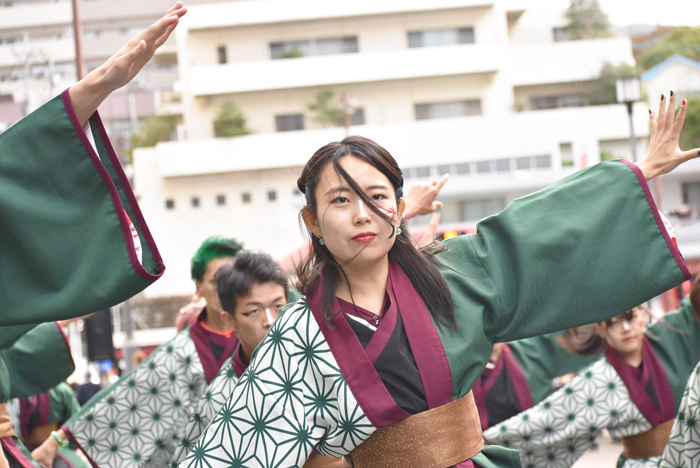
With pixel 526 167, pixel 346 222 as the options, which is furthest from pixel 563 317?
pixel 526 167

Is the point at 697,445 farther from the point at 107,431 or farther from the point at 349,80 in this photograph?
the point at 349,80

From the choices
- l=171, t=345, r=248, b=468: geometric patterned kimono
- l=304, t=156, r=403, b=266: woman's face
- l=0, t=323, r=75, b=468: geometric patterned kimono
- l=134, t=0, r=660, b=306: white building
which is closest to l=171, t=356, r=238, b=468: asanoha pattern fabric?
l=171, t=345, r=248, b=468: geometric patterned kimono

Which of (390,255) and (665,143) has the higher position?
(665,143)

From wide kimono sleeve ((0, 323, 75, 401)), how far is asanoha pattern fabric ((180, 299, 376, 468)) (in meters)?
2.01

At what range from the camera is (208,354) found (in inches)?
149

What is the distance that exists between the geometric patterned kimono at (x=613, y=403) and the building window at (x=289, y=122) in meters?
20.1

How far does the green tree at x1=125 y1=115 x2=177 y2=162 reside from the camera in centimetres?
2419

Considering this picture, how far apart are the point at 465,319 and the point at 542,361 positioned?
2.08 m

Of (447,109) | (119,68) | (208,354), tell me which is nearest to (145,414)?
(208,354)

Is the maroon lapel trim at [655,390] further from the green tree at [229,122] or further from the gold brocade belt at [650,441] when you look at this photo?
the green tree at [229,122]

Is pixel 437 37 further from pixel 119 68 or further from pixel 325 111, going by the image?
pixel 119 68

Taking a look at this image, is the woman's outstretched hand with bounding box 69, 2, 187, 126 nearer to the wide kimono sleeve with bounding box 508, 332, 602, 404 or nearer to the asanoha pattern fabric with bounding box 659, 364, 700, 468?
the asanoha pattern fabric with bounding box 659, 364, 700, 468

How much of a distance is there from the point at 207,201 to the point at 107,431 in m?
19.1

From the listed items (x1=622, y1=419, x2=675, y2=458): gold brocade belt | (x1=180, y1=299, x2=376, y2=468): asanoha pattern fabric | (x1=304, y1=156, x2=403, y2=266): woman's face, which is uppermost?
(x1=304, y1=156, x2=403, y2=266): woman's face
